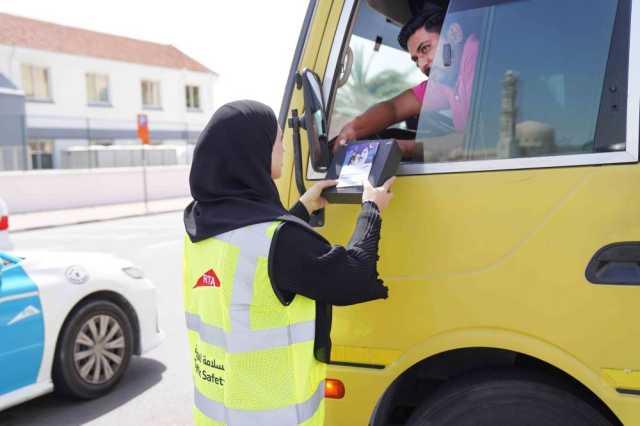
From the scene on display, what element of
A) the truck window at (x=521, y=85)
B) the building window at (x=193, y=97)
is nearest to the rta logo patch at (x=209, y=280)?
the truck window at (x=521, y=85)

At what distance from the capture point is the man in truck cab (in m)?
1.99

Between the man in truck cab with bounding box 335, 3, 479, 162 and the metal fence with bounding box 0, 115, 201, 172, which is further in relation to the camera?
the metal fence with bounding box 0, 115, 201, 172

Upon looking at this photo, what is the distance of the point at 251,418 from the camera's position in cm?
178

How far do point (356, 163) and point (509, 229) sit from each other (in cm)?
55

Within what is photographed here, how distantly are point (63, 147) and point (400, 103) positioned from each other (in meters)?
29.9

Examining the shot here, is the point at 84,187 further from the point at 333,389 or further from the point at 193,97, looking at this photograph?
the point at 193,97

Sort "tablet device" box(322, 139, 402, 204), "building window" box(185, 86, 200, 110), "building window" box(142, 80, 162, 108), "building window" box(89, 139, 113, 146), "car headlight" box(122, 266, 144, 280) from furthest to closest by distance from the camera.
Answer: "building window" box(185, 86, 200, 110) < "building window" box(142, 80, 162, 108) < "building window" box(89, 139, 113, 146) < "car headlight" box(122, 266, 144, 280) < "tablet device" box(322, 139, 402, 204)

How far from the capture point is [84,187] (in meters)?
20.2

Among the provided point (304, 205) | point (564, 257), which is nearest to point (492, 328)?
point (564, 257)

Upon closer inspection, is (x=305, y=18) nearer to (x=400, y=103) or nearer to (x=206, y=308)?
(x=400, y=103)

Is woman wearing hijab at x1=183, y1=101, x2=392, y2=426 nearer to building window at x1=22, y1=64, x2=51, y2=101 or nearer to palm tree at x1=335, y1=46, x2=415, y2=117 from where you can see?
palm tree at x1=335, y1=46, x2=415, y2=117

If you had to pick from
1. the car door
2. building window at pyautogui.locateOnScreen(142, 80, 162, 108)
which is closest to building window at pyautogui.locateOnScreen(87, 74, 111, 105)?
building window at pyautogui.locateOnScreen(142, 80, 162, 108)

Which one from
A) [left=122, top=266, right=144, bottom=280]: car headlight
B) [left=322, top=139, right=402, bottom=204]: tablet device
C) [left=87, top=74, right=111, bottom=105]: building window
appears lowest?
[left=122, top=266, right=144, bottom=280]: car headlight

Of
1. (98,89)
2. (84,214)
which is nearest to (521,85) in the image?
(84,214)
